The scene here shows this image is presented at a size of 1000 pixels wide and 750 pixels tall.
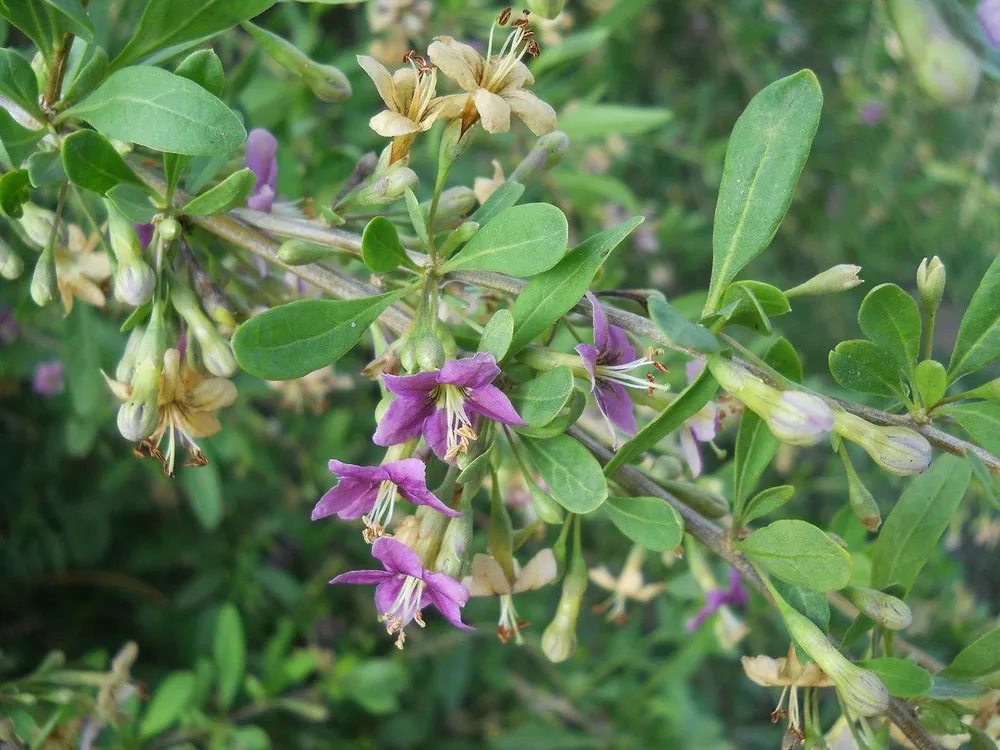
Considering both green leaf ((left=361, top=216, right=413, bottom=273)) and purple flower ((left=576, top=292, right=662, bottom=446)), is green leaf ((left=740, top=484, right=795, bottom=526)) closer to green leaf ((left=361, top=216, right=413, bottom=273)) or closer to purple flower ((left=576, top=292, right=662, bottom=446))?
purple flower ((left=576, top=292, right=662, bottom=446))

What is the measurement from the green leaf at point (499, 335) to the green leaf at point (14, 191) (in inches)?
21.7

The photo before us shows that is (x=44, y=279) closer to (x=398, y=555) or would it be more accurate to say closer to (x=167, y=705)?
(x=398, y=555)

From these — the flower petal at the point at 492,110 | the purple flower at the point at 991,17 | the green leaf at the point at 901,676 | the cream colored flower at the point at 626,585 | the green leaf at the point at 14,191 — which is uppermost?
the purple flower at the point at 991,17

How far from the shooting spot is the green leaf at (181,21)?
3.27 feet

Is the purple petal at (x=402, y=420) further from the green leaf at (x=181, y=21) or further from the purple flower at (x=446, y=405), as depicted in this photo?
the green leaf at (x=181, y=21)

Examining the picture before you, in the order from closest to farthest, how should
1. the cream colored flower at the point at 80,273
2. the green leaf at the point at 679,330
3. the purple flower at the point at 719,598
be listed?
the green leaf at the point at 679,330, the cream colored flower at the point at 80,273, the purple flower at the point at 719,598

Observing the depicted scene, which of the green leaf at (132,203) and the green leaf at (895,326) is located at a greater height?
the green leaf at (132,203)

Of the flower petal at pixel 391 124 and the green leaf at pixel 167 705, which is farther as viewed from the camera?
the green leaf at pixel 167 705

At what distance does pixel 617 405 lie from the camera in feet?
3.42

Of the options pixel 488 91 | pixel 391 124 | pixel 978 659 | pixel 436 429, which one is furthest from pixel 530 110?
pixel 978 659

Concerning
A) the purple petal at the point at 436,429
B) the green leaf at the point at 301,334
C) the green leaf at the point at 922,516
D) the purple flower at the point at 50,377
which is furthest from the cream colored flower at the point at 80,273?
the purple flower at the point at 50,377

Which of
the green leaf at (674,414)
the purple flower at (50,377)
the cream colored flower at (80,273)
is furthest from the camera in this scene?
the purple flower at (50,377)

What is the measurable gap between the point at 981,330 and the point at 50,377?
2.34 m

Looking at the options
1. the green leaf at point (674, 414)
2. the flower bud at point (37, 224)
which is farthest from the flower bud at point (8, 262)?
the green leaf at point (674, 414)
